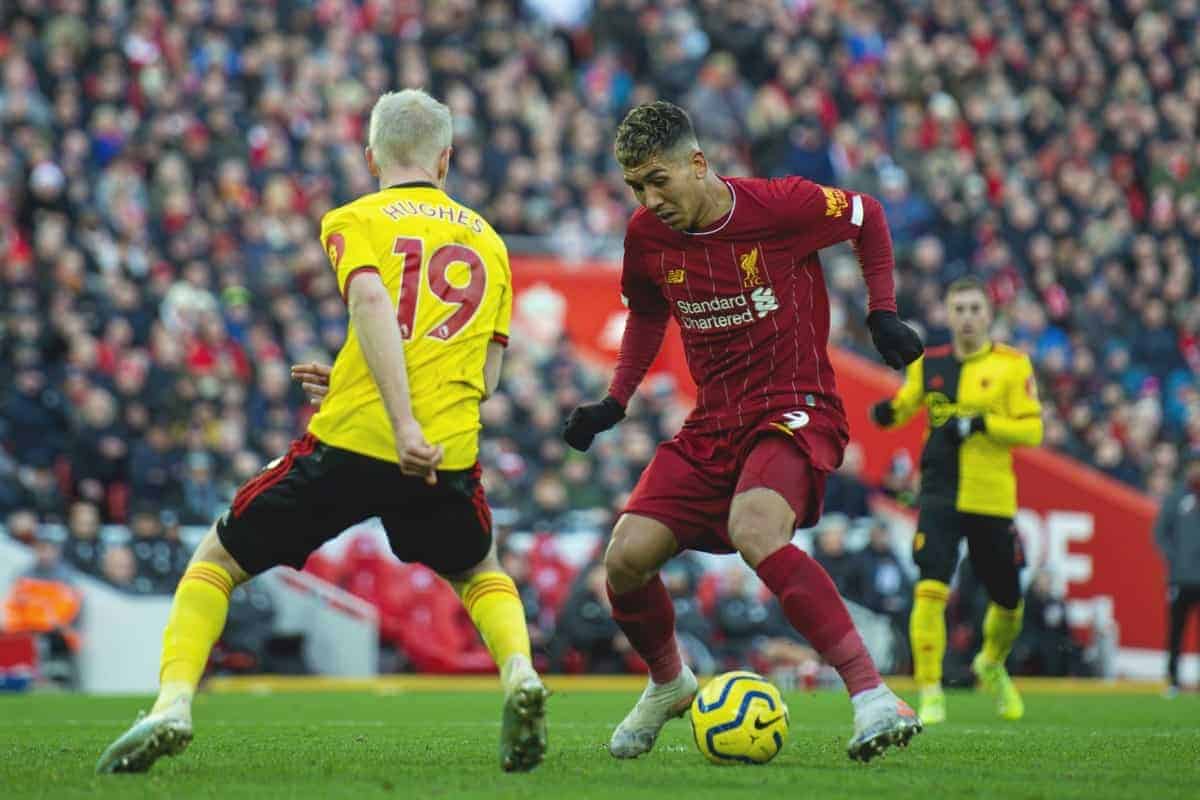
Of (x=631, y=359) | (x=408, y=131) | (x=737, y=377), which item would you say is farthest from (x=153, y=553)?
(x=408, y=131)

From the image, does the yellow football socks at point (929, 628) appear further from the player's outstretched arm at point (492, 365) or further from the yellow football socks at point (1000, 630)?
the player's outstretched arm at point (492, 365)

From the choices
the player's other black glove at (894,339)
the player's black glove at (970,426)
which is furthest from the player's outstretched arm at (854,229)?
the player's black glove at (970,426)

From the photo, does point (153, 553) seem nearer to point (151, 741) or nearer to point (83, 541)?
point (83, 541)

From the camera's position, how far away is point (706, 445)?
731cm

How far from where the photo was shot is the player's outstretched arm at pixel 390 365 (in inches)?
239

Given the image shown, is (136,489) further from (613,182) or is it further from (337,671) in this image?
(613,182)

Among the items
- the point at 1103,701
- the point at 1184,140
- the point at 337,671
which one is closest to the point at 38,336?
the point at 337,671

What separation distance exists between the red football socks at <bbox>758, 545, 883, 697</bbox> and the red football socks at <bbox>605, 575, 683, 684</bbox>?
0.64m

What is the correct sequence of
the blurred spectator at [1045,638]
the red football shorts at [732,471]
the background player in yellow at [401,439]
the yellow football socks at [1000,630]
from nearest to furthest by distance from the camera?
the background player in yellow at [401,439]
the red football shorts at [732,471]
the yellow football socks at [1000,630]
the blurred spectator at [1045,638]

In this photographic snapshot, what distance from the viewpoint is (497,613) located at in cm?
648

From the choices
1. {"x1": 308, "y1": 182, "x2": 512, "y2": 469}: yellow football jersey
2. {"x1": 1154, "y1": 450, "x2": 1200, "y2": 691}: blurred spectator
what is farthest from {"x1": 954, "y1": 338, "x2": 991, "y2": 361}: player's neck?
{"x1": 1154, "y1": 450, "x2": 1200, "y2": 691}: blurred spectator

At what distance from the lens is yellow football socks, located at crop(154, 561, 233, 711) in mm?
6227

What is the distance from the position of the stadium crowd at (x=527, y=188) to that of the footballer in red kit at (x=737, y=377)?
1000 cm

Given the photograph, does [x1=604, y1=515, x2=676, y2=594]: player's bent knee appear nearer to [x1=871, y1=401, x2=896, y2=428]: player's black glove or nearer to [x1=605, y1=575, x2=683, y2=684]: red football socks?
[x1=605, y1=575, x2=683, y2=684]: red football socks
